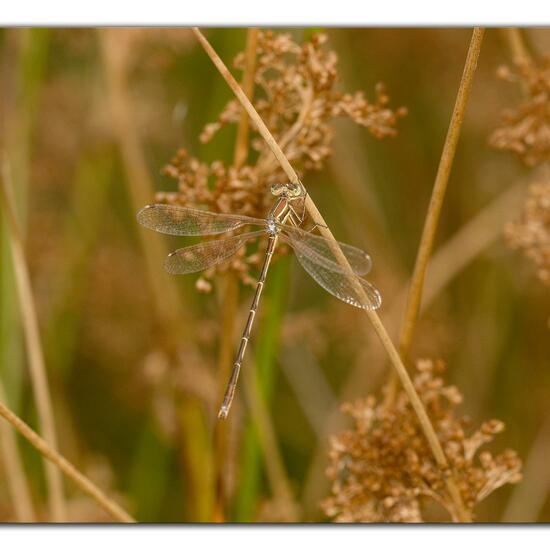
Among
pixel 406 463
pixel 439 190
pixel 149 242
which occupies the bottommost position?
pixel 406 463

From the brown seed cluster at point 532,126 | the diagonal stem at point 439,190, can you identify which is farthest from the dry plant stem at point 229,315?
the brown seed cluster at point 532,126

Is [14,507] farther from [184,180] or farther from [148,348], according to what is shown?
[184,180]

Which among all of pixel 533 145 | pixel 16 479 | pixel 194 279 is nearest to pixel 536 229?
pixel 533 145

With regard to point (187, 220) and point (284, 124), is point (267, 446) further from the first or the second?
point (284, 124)

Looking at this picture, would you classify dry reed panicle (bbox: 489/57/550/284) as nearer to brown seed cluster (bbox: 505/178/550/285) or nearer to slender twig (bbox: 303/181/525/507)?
brown seed cluster (bbox: 505/178/550/285)

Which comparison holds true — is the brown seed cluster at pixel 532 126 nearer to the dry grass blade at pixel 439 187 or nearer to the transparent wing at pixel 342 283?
the dry grass blade at pixel 439 187

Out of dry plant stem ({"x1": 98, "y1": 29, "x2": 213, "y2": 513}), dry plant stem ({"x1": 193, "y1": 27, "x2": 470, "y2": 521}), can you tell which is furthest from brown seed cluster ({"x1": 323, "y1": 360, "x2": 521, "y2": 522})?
dry plant stem ({"x1": 98, "y1": 29, "x2": 213, "y2": 513})
